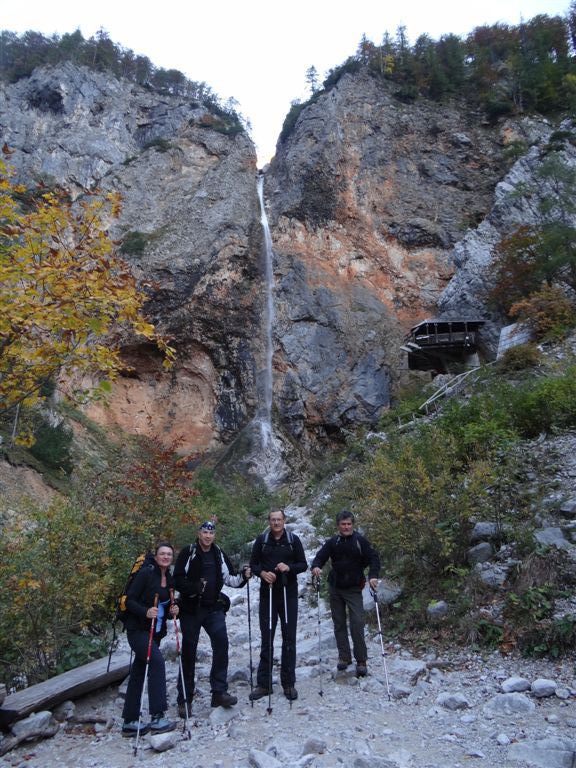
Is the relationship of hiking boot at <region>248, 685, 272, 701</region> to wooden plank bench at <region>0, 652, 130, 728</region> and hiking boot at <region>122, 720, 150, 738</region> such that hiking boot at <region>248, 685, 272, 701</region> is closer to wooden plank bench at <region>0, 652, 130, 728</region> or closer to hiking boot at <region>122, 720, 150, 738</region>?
hiking boot at <region>122, 720, 150, 738</region>

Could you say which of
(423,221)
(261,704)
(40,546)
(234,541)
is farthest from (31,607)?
(423,221)

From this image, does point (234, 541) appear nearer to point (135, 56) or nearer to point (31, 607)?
point (31, 607)

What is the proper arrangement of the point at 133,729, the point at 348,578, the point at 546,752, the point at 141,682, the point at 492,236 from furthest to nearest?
the point at 492,236, the point at 348,578, the point at 141,682, the point at 133,729, the point at 546,752

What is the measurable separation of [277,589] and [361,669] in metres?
1.14

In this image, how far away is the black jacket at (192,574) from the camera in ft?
16.8

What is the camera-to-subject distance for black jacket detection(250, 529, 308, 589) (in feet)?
17.7

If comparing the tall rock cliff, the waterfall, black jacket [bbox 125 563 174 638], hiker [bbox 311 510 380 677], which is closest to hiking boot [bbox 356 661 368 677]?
hiker [bbox 311 510 380 677]

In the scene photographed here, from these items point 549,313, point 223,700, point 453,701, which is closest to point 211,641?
point 223,700

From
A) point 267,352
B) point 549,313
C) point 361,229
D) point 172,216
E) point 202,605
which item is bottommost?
point 202,605

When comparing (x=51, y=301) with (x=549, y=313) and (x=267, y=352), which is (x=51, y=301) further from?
(x=267, y=352)

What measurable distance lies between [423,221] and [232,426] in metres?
15.2

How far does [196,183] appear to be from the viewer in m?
32.8

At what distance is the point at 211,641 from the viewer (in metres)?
5.12

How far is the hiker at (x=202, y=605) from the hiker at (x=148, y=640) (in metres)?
0.17
